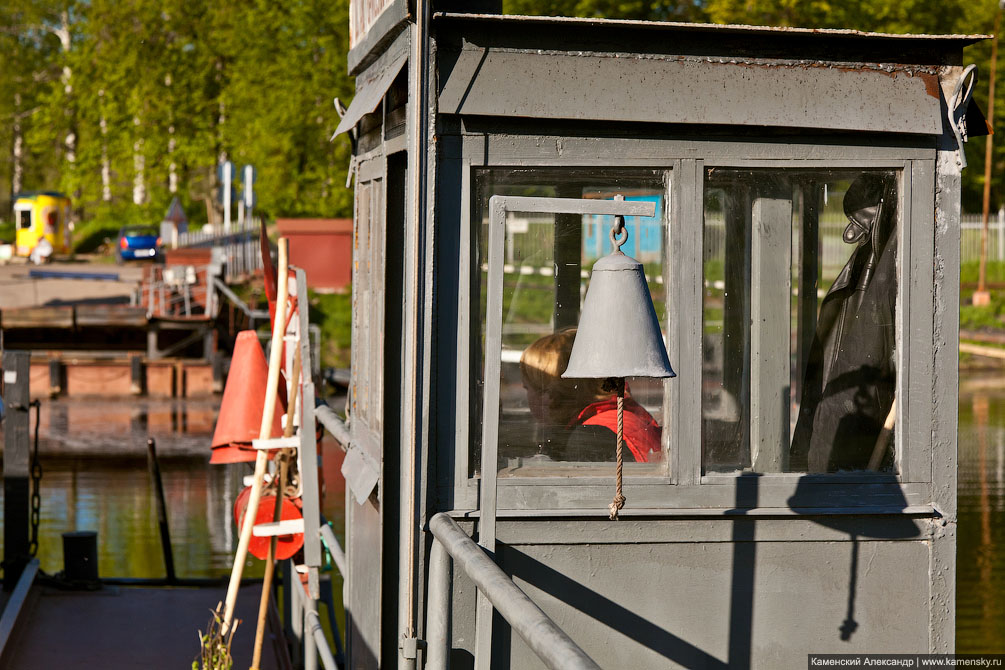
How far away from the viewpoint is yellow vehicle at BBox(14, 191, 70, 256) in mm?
38719

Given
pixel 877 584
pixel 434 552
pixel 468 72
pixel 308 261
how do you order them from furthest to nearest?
1. pixel 308 261
2. pixel 877 584
3. pixel 468 72
4. pixel 434 552

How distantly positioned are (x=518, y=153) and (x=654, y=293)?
0.71m

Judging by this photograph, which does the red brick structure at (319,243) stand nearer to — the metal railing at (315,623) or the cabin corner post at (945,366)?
the metal railing at (315,623)

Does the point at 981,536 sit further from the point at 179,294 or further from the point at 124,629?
the point at 179,294

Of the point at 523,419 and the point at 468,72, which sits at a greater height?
the point at 468,72

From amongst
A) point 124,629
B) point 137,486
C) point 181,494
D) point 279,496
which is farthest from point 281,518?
point 137,486

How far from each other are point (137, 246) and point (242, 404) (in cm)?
3216

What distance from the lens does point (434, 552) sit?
335 cm

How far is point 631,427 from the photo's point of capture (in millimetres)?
3939

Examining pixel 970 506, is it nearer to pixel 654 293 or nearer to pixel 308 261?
pixel 654 293

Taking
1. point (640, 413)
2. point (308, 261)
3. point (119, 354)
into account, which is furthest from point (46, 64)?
point (640, 413)

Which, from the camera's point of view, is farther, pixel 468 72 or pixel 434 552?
pixel 468 72

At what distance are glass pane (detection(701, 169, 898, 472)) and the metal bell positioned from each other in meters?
0.65

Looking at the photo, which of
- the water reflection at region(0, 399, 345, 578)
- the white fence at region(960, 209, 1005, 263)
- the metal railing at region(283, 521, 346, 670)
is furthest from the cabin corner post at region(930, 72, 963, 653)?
the white fence at region(960, 209, 1005, 263)
